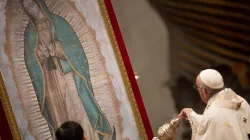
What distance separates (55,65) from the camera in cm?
416

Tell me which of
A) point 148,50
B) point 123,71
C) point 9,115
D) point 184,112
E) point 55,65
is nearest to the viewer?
point 184,112

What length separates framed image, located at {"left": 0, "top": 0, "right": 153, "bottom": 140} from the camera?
13.1 feet

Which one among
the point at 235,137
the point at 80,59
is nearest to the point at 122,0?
the point at 80,59

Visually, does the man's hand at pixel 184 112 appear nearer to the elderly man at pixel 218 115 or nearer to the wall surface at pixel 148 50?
the elderly man at pixel 218 115

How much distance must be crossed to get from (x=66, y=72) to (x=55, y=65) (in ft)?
0.39

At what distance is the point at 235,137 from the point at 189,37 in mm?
1299

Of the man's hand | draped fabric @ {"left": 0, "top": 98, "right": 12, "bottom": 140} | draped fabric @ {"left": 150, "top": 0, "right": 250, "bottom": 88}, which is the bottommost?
the man's hand

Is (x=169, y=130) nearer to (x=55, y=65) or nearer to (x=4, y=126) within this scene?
(x=55, y=65)

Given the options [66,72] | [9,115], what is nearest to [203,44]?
[66,72]

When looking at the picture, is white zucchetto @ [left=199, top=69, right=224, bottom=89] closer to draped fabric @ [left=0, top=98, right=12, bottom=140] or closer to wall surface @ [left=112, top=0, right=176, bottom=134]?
wall surface @ [left=112, top=0, right=176, bottom=134]

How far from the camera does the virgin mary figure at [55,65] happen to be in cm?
408

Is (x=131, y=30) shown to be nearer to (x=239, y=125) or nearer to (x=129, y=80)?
(x=129, y=80)

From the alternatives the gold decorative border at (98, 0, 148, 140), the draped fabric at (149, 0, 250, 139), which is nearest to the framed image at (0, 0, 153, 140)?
the gold decorative border at (98, 0, 148, 140)

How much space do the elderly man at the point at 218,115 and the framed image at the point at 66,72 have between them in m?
0.86
